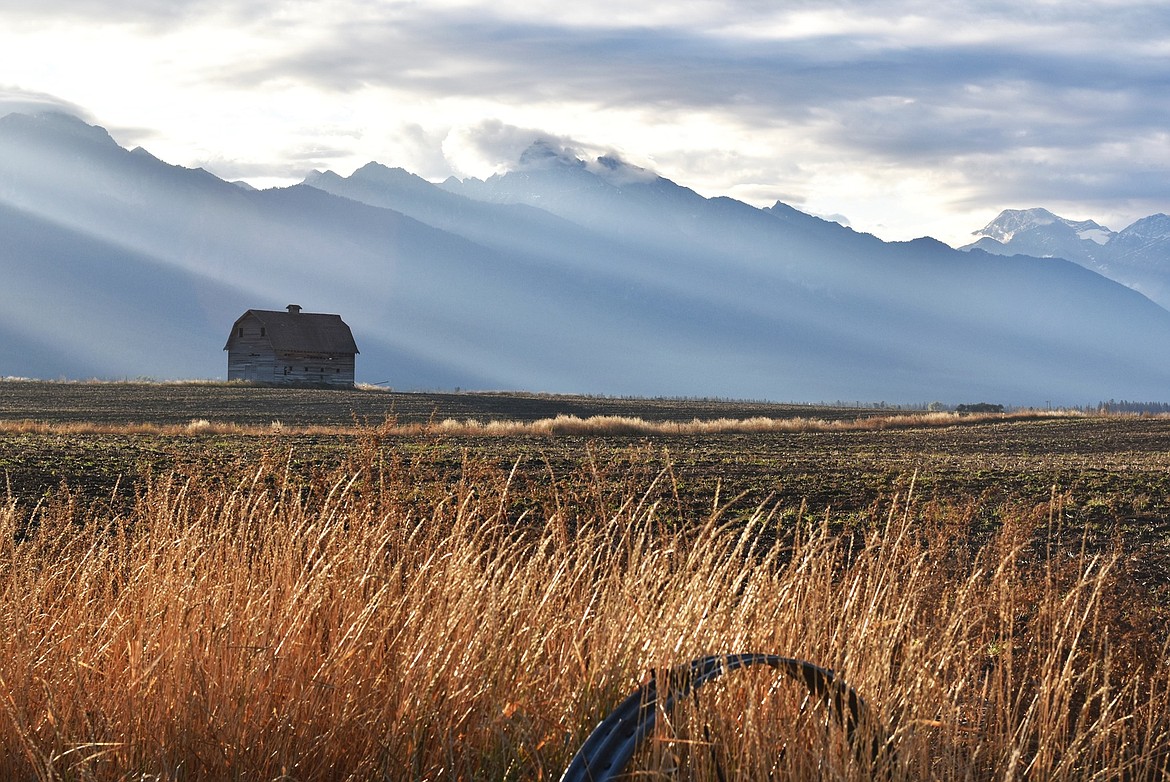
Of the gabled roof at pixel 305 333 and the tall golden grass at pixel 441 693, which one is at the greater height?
the gabled roof at pixel 305 333

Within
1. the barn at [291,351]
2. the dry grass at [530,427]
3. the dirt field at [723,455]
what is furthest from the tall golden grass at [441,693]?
the barn at [291,351]

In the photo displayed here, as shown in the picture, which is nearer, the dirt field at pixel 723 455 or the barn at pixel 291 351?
the dirt field at pixel 723 455

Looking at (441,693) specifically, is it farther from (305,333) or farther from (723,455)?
(305,333)

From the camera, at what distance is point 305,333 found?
75.9 m

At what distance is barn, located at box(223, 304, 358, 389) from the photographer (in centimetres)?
7469

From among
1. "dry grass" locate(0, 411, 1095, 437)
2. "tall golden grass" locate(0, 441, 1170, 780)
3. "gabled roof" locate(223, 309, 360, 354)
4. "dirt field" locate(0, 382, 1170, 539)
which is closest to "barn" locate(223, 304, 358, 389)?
A: "gabled roof" locate(223, 309, 360, 354)

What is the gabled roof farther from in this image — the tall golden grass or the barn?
the tall golden grass

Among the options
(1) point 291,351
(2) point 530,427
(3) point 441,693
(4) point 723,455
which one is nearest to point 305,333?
(1) point 291,351

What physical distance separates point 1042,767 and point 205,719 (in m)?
3.59

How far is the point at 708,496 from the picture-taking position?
16844 millimetres

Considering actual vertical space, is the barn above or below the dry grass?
above

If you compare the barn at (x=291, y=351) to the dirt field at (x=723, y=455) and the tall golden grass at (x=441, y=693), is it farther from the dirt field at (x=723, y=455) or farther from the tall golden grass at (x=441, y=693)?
the tall golden grass at (x=441, y=693)

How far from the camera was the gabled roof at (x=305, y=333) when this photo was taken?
7475 cm

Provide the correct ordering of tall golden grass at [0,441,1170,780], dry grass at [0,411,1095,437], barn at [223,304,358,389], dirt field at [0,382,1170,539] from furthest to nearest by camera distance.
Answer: barn at [223,304,358,389] → dry grass at [0,411,1095,437] → dirt field at [0,382,1170,539] → tall golden grass at [0,441,1170,780]
